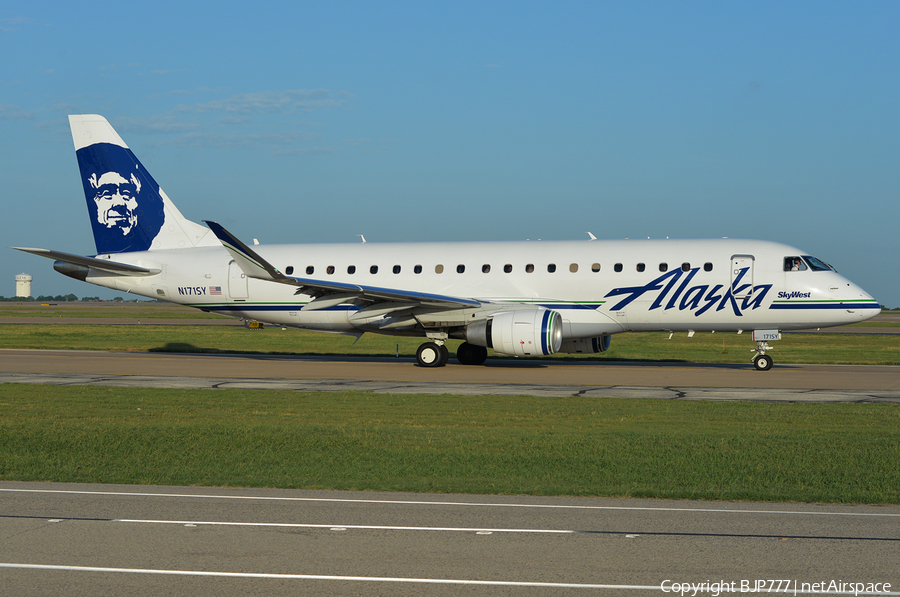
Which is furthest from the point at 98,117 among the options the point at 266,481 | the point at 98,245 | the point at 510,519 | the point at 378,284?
the point at 510,519

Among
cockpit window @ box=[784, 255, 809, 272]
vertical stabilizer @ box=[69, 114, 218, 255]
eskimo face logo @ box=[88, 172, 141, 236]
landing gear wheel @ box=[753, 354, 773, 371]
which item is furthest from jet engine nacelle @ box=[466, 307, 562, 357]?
eskimo face logo @ box=[88, 172, 141, 236]

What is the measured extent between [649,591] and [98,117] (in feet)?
106

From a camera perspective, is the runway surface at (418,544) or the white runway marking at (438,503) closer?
the runway surface at (418,544)

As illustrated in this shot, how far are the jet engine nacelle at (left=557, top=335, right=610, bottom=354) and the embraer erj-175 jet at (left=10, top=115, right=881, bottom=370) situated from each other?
0.17 feet

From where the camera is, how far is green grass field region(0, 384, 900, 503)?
10.6 metres

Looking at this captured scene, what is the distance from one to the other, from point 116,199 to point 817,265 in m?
26.1

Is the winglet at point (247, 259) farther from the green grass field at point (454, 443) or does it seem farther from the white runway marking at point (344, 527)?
the white runway marking at point (344, 527)

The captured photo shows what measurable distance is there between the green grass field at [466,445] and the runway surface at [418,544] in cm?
86

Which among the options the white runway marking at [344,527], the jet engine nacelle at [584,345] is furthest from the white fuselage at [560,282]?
the white runway marking at [344,527]

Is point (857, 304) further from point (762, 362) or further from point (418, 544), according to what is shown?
point (418, 544)

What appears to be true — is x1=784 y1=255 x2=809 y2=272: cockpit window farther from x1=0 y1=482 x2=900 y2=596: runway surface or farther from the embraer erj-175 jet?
x1=0 y1=482 x2=900 y2=596: runway surface

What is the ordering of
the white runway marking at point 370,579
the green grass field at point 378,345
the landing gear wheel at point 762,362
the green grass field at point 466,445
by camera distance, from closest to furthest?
the white runway marking at point 370,579, the green grass field at point 466,445, the landing gear wheel at point 762,362, the green grass field at point 378,345

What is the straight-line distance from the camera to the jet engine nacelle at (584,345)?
2938 centimetres

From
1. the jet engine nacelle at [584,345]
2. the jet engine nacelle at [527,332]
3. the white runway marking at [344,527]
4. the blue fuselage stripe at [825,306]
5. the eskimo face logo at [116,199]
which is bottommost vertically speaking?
the white runway marking at [344,527]
